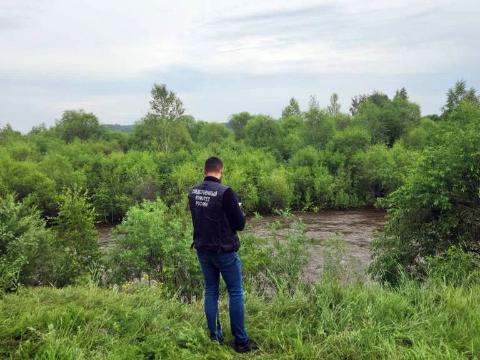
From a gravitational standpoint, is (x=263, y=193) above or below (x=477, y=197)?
below

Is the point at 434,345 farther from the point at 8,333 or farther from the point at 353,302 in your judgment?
the point at 8,333

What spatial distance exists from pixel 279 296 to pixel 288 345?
114 centimetres

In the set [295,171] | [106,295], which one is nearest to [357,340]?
[106,295]

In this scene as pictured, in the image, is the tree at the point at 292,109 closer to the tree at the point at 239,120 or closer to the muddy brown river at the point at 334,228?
the tree at the point at 239,120

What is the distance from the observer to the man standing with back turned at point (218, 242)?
4.86 metres

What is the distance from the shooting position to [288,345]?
16.0 ft

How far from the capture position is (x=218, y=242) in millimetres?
4840

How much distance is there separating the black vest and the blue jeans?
5.2 inches

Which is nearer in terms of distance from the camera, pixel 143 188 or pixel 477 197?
pixel 477 197

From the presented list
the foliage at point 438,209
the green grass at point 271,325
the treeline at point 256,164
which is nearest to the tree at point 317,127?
the treeline at point 256,164

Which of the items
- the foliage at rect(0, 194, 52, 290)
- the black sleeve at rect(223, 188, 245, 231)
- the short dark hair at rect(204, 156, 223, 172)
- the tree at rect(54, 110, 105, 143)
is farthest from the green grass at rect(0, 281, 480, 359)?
the tree at rect(54, 110, 105, 143)

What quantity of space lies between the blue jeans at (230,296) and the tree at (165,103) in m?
55.2

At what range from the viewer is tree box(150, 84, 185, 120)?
5788 centimetres

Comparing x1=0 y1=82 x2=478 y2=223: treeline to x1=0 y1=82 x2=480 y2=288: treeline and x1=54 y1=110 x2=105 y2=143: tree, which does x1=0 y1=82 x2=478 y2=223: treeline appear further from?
x1=54 y1=110 x2=105 y2=143: tree
